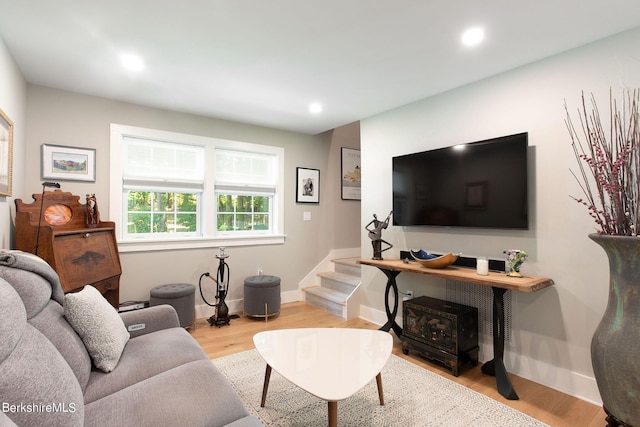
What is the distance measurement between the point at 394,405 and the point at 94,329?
179cm

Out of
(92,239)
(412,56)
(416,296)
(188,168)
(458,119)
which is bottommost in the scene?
(416,296)

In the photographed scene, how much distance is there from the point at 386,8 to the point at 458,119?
1.44 meters

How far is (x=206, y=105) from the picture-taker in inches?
136

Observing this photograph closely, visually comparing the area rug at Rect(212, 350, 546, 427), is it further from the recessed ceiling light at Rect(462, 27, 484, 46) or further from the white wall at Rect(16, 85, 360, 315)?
the recessed ceiling light at Rect(462, 27, 484, 46)

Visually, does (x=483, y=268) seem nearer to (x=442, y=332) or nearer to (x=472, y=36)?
(x=442, y=332)

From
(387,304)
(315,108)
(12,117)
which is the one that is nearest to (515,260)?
(387,304)

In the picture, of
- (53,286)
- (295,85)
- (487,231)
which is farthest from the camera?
(295,85)

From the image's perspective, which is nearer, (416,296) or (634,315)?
(634,315)

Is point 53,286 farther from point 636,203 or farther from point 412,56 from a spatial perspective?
point 636,203

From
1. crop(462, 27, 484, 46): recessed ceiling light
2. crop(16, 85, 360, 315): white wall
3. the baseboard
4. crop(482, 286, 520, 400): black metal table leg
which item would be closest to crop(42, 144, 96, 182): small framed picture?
crop(16, 85, 360, 315): white wall

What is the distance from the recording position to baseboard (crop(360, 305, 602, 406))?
2.15 meters

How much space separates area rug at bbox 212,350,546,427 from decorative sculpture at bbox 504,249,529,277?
34.4 inches

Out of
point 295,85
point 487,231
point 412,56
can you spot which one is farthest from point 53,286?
point 487,231

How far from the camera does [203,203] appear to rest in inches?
153
